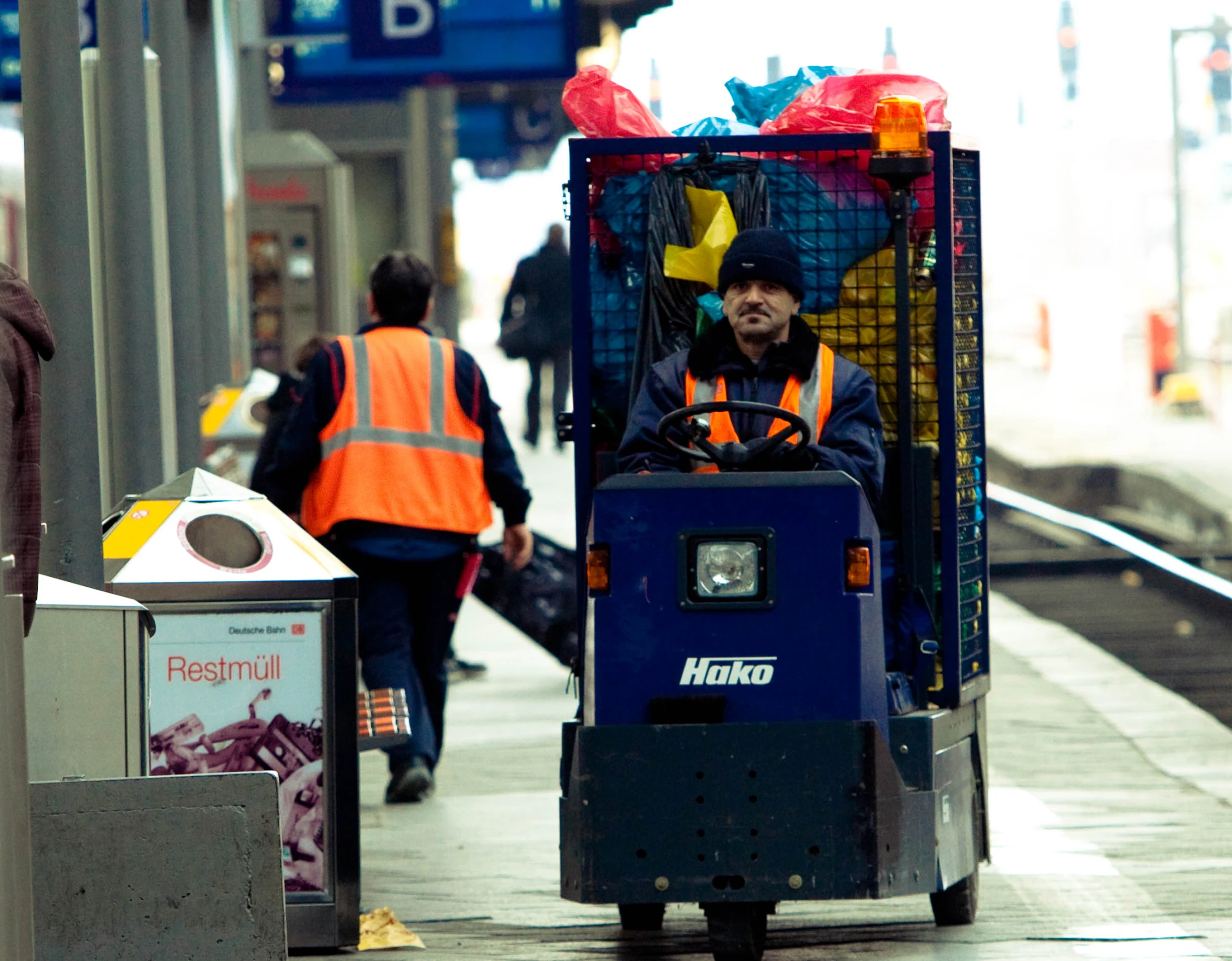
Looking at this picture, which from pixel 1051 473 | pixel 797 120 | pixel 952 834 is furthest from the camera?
pixel 1051 473

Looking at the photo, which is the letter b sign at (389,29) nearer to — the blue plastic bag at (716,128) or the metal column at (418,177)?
the metal column at (418,177)

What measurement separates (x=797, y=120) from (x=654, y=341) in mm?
684

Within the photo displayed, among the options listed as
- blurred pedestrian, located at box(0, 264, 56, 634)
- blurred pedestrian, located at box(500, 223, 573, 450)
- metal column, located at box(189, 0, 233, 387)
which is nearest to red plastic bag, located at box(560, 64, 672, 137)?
blurred pedestrian, located at box(0, 264, 56, 634)

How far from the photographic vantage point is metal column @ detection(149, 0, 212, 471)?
31.5 feet

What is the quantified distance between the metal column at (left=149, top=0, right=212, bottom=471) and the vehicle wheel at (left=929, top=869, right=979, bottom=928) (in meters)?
4.44

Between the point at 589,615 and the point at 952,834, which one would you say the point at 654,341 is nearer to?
the point at 589,615

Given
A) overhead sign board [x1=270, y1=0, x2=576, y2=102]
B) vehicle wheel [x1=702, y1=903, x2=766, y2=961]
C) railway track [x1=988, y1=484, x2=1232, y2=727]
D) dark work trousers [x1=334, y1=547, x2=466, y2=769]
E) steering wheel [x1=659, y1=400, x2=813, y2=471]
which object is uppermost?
overhead sign board [x1=270, y1=0, x2=576, y2=102]

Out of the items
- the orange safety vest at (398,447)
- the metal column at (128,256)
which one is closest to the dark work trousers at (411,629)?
the orange safety vest at (398,447)

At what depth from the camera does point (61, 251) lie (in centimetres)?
589

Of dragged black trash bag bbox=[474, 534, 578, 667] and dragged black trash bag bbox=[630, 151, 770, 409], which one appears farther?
dragged black trash bag bbox=[474, 534, 578, 667]

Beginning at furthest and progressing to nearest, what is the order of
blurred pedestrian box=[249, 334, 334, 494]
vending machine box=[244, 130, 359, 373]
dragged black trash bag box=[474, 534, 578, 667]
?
vending machine box=[244, 130, 359, 373], dragged black trash bag box=[474, 534, 578, 667], blurred pedestrian box=[249, 334, 334, 494]

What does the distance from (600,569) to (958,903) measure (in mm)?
1461

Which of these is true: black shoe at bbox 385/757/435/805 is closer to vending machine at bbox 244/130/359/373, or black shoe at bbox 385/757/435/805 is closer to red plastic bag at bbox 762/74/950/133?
red plastic bag at bbox 762/74/950/133

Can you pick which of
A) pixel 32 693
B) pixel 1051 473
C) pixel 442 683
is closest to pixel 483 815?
pixel 442 683
